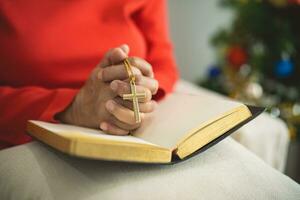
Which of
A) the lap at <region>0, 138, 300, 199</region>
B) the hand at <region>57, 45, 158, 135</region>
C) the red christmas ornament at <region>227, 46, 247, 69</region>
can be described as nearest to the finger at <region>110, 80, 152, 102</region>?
the hand at <region>57, 45, 158, 135</region>

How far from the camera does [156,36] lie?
2.80 feet

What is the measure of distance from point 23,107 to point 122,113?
22 cm

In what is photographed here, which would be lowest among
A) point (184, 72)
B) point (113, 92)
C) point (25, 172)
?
point (184, 72)

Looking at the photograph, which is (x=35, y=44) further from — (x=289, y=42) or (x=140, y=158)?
(x=289, y=42)

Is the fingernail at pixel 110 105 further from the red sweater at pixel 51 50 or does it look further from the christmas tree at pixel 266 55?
the christmas tree at pixel 266 55

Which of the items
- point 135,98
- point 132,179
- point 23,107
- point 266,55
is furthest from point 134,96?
point 266,55

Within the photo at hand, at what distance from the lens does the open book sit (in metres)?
0.40

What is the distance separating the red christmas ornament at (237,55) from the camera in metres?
1.55

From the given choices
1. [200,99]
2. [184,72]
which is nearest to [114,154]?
[200,99]

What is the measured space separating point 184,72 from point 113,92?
61.8 inches

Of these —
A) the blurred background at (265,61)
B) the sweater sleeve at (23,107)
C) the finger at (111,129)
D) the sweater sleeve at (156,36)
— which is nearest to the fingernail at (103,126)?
the finger at (111,129)

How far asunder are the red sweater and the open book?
0.37 feet

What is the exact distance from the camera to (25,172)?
0.48 m

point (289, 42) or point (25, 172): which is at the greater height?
point (289, 42)
